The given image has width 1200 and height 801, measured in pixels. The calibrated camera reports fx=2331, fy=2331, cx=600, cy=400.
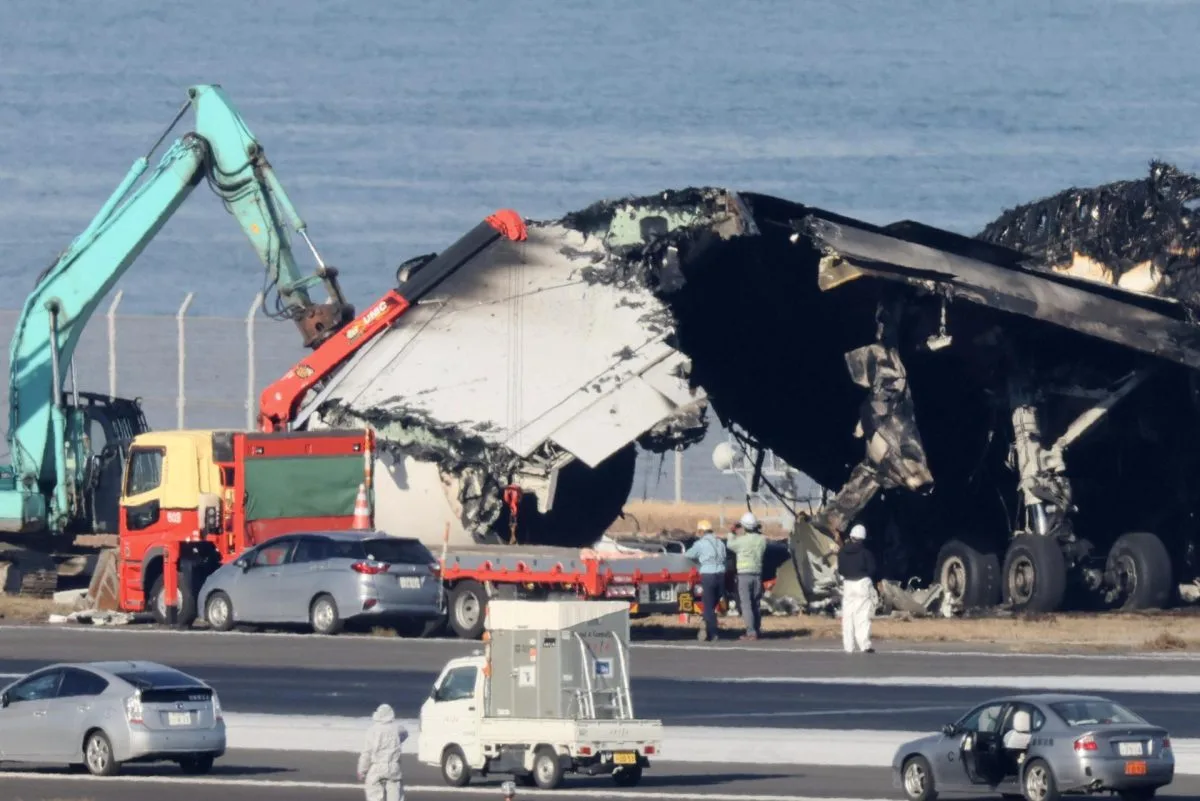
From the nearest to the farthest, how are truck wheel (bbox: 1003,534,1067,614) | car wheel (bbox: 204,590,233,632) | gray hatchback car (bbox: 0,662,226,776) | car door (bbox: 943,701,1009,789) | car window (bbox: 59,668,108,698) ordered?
car door (bbox: 943,701,1009,789) → gray hatchback car (bbox: 0,662,226,776) → car window (bbox: 59,668,108,698) → car wheel (bbox: 204,590,233,632) → truck wheel (bbox: 1003,534,1067,614)

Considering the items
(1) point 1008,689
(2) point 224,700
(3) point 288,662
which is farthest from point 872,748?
(3) point 288,662

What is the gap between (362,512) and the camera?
3666cm

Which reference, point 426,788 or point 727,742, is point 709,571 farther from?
point 426,788

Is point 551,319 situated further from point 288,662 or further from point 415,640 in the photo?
point 288,662

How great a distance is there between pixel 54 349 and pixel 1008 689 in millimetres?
21588

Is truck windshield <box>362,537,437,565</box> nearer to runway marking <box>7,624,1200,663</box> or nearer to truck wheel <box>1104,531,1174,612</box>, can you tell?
runway marking <box>7,624,1200,663</box>

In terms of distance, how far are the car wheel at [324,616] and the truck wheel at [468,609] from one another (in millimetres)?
1685

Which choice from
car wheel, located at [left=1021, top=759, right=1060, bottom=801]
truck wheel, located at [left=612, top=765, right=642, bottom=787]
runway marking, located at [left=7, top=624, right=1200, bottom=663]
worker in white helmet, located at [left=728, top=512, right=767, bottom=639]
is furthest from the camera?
worker in white helmet, located at [left=728, top=512, right=767, bottom=639]

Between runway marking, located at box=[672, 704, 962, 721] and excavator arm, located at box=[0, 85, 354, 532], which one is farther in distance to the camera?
excavator arm, located at box=[0, 85, 354, 532]

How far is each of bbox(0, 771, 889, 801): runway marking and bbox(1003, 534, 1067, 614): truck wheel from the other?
695 inches

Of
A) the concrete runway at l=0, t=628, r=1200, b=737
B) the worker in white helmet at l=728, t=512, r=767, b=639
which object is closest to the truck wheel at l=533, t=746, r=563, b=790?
the concrete runway at l=0, t=628, r=1200, b=737

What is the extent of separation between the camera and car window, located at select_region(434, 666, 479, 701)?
1966 cm

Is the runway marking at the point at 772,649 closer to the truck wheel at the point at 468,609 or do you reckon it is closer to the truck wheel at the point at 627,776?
the truck wheel at the point at 468,609

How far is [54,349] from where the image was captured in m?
41.2
